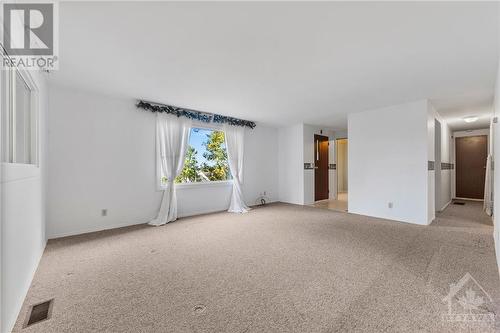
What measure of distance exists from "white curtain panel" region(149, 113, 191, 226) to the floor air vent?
243 cm

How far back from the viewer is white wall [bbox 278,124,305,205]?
20.9ft

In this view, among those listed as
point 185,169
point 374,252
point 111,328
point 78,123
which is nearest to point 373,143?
point 374,252

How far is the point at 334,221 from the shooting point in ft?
14.4

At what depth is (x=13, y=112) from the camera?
1.88 m

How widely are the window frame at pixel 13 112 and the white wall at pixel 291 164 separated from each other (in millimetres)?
5469

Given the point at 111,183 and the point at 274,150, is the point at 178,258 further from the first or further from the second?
the point at 274,150

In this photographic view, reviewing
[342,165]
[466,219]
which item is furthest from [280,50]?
[342,165]

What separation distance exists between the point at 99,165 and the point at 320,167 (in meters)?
5.79

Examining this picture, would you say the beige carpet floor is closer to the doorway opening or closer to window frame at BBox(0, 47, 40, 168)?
window frame at BBox(0, 47, 40, 168)

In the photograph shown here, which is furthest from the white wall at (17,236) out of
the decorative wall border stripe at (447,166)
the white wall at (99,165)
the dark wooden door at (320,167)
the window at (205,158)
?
the decorative wall border stripe at (447,166)

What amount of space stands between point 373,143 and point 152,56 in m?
4.47

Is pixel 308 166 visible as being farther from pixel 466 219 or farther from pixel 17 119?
pixel 17 119

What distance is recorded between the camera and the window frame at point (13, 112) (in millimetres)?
1600

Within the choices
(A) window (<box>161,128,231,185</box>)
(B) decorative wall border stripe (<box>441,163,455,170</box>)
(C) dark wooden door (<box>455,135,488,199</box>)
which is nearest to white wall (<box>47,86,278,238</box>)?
(A) window (<box>161,128,231,185</box>)
